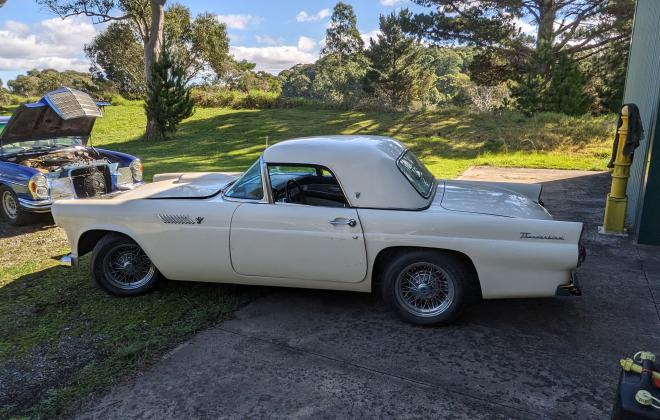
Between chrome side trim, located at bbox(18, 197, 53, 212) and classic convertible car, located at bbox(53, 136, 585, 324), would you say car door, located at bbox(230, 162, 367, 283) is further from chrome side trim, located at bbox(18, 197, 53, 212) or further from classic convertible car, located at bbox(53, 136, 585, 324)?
chrome side trim, located at bbox(18, 197, 53, 212)

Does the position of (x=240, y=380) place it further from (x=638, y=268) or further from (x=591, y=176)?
(x=591, y=176)

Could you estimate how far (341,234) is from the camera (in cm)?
377

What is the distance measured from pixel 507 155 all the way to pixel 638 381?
46.0 feet

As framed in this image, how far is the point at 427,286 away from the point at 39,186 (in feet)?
18.7

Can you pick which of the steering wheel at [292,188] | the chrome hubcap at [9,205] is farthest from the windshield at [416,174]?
the chrome hubcap at [9,205]

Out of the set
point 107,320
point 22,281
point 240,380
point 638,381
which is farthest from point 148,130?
point 638,381

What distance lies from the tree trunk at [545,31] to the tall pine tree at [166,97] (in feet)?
A: 48.5

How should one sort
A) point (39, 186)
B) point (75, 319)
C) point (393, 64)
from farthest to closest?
point (393, 64) < point (39, 186) < point (75, 319)

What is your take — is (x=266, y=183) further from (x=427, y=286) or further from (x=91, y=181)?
(x=91, y=181)

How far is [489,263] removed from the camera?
140 inches

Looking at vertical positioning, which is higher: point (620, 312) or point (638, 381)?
point (638, 381)

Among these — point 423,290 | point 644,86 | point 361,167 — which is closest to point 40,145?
point 361,167

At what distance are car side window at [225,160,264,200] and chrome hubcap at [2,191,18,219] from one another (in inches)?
184

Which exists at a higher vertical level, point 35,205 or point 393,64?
point 393,64
